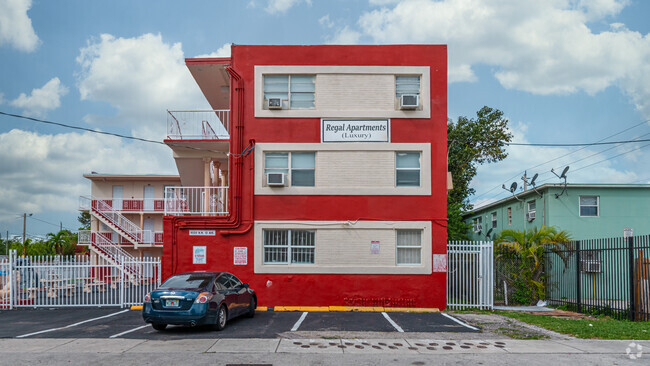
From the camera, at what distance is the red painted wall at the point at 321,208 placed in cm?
1784

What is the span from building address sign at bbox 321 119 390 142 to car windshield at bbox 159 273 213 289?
6891 mm

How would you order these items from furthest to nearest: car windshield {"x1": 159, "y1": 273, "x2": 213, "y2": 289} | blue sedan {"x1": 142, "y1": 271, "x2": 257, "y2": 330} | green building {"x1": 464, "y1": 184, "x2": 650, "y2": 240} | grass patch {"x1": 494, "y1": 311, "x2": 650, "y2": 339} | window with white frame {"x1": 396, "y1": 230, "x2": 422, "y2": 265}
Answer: green building {"x1": 464, "y1": 184, "x2": 650, "y2": 240}, window with white frame {"x1": 396, "y1": 230, "x2": 422, "y2": 265}, car windshield {"x1": 159, "y1": 273, "x2": 213, "y2": 289}, blue sedan {"x1": 142, "y1": 271, "x2": 257, "y2": 330}, grass patch {"x1": 494, "y1": 311, "x2": 650, "y2": 339}

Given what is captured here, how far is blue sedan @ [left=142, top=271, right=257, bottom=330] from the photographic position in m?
12.3

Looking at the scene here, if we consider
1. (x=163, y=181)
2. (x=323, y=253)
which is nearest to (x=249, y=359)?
(x=323, y=253)

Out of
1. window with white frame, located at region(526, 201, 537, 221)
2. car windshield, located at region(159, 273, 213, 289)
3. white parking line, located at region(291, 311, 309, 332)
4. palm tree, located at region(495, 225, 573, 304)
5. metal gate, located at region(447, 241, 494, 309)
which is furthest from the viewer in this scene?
window with white frame, located at region(526, 201, 537, 221)

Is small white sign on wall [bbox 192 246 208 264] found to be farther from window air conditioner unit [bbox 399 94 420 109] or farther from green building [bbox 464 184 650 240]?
green building [bbox 464 184 650 240]

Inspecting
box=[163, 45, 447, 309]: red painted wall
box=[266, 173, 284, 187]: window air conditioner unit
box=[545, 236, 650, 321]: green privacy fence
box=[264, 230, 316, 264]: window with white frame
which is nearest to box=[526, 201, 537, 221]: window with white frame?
box=[545, 236, 650, 321]: green privacy fence

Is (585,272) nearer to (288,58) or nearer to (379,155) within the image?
(379,155)

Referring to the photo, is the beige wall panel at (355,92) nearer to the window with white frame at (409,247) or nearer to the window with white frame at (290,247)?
the window with white frame at (409,247)

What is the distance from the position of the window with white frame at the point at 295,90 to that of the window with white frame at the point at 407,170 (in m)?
3.61

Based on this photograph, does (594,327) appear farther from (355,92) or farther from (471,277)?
(355,92)

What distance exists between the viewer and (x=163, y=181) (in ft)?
143

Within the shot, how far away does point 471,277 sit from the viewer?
17.8 meters

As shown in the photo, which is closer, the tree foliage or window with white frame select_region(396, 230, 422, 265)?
window with white frame select_region(396, 230, 422, 265)
